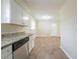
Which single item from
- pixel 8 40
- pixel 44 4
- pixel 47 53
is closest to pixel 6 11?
pixel 8 40

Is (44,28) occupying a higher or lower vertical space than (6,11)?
lower

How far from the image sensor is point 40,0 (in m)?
5.36

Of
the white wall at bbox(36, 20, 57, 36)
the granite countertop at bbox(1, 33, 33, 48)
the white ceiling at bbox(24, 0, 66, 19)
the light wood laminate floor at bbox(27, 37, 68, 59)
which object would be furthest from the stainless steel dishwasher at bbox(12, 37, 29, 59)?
the white wall at bbox(36, 20, 57, 36)

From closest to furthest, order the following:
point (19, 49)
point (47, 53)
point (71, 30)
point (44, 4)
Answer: point (19, 49), point (71, 30), point (47, 53), point (44, 4)

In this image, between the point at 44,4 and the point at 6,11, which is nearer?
the point at 6,11

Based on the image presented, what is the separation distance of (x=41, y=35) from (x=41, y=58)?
11.1 metres

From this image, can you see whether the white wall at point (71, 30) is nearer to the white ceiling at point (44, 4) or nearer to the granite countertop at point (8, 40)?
the white ceiling at point (44, 4)

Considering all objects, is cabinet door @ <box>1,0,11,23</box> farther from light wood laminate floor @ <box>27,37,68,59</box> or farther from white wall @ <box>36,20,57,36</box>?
white wall @ <box>36,20,57,36</box>

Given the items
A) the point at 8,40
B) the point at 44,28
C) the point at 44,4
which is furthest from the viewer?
the point at 44,28

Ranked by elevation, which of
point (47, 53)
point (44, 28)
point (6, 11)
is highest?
point (6, 11)

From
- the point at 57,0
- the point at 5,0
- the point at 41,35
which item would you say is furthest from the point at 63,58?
the point at 41,35

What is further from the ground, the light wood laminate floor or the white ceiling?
the white ceiling

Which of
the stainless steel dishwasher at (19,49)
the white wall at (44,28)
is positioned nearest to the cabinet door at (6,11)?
the stainless steel dishwasher at (19,49)

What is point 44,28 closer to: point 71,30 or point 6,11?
point 71,30
